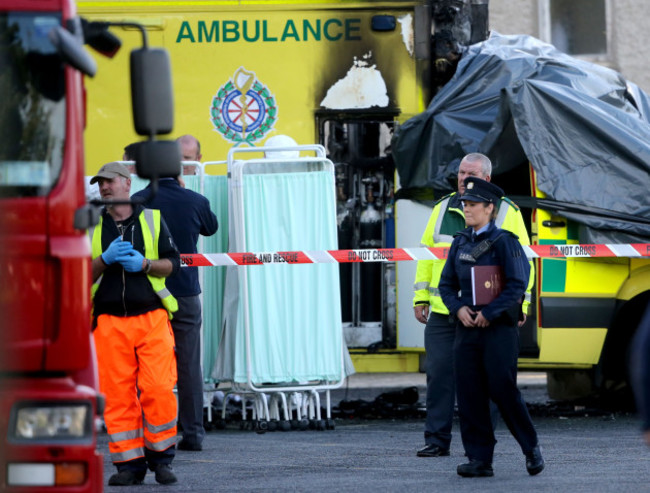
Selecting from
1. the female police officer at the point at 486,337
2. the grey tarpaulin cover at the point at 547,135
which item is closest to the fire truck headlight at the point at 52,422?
the female police officer at the point at 486,337

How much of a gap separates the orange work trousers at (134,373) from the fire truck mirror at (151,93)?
2.19 metres

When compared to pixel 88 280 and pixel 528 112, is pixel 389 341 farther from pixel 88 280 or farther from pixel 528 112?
pixel 88 280

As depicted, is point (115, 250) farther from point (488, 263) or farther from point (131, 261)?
point (488, 263)

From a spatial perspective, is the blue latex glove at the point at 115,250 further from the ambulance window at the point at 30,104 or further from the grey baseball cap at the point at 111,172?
the ambulance window at the point at 30,104

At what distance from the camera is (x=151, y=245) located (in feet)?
24.7

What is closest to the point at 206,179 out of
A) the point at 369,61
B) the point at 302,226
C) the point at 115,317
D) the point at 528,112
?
the point at 302,226

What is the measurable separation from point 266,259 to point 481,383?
274 cm

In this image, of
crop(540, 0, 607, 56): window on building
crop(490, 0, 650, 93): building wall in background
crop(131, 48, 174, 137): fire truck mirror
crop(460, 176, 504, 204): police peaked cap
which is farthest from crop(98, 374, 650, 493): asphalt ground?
crop(540, 0, 607, 56): window on building

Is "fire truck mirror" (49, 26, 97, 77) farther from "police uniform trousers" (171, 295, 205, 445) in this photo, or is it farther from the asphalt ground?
"police uniform trousers" (171, 295, 205, 445)

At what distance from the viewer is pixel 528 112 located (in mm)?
10406

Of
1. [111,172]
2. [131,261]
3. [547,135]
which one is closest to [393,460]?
[131,261]

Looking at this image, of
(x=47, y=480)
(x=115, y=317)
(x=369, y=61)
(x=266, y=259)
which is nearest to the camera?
(x=47, y=480)

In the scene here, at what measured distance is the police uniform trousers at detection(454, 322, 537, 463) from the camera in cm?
755

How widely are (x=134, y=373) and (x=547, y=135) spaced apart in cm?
417
